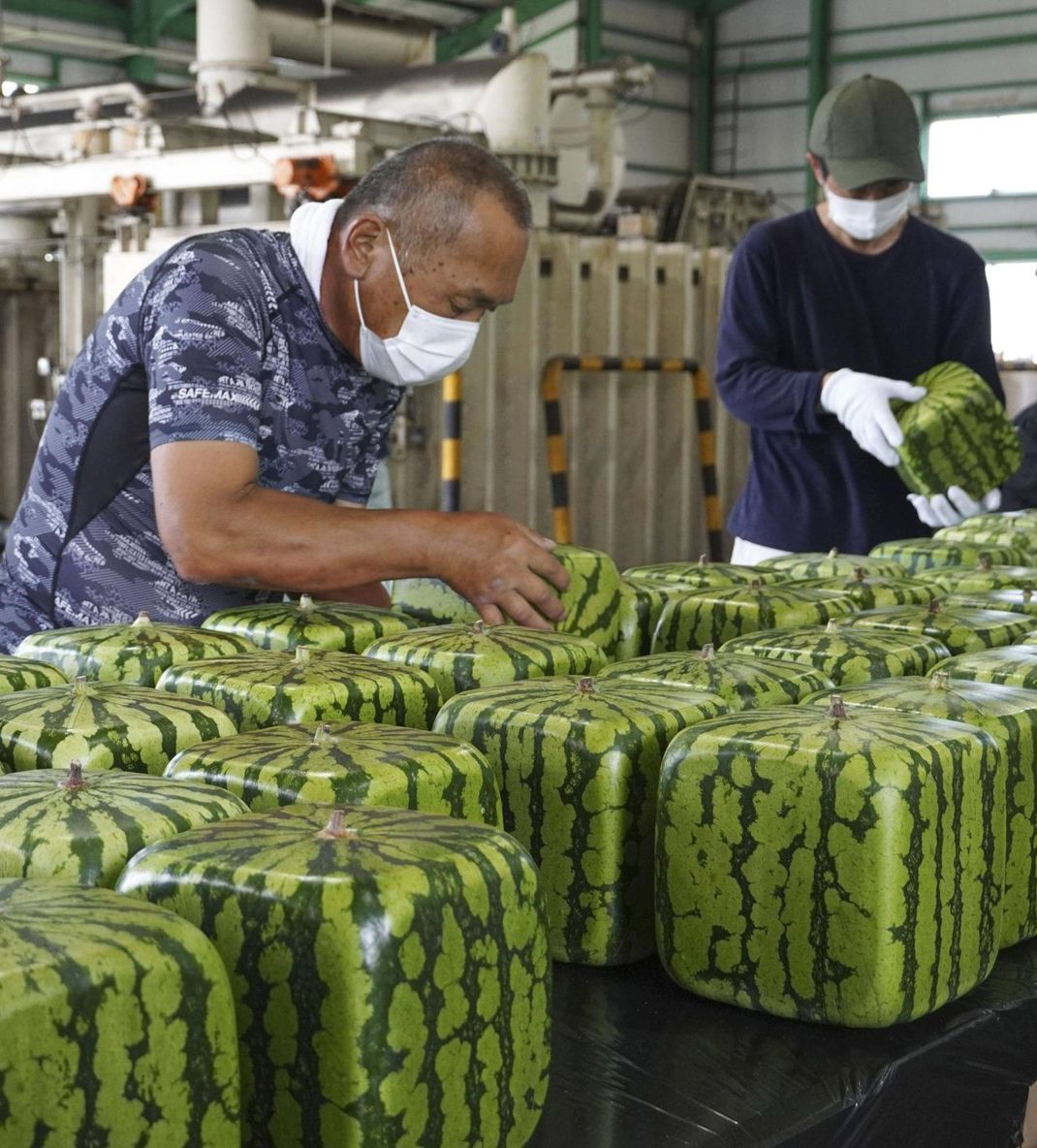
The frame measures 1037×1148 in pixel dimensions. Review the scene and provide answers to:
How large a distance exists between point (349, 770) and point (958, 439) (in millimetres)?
2349

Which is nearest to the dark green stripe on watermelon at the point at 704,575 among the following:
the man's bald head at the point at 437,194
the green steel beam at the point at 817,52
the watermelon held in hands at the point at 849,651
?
the watermelon held in hands at the point at 849,651

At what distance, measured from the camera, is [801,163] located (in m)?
21.2

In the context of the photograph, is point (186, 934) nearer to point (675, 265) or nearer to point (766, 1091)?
point (766, 1091)

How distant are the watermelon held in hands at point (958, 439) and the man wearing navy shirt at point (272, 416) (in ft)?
4.14

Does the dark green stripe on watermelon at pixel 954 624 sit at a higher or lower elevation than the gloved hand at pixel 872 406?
lower

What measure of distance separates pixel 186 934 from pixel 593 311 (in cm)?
768

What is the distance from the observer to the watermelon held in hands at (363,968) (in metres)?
0.91

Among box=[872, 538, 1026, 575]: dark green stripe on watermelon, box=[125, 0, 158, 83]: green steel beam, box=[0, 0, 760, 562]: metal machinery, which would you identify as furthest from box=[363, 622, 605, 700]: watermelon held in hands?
box=[125, 0, 158, 83]: green steel beam

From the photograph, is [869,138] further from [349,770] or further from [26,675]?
[349,770]

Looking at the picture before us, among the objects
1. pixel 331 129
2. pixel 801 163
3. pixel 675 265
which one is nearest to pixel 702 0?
pixel 801 163

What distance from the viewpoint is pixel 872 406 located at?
10.7ft

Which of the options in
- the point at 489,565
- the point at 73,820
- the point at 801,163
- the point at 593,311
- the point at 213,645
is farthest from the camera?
the point at 801,163

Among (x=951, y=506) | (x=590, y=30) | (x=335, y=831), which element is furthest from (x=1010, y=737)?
(x=590, y=30)

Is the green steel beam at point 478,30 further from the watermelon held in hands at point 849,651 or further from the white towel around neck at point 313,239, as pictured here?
the watermelon held in hands at point 849,651
